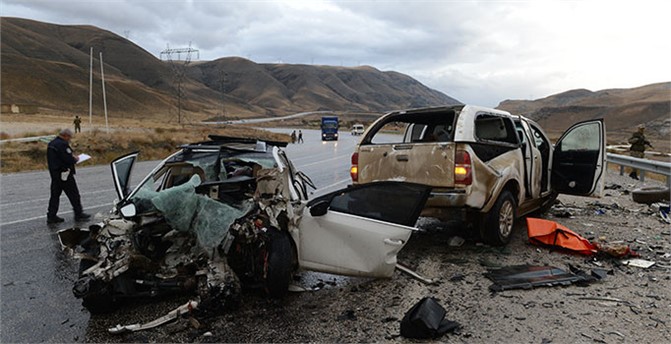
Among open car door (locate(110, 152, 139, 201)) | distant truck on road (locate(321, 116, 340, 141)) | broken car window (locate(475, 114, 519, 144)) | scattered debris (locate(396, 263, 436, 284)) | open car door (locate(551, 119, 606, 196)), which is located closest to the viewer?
scattered debris (locate(396, 263, 436, 284))

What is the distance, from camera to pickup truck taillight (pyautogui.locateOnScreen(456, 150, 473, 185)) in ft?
17.4

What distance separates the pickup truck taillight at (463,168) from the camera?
209 inches

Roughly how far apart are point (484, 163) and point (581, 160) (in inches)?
105

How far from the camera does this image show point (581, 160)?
23.5 feet

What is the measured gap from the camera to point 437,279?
4844mm

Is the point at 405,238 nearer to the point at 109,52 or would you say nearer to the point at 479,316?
the point at 479,316

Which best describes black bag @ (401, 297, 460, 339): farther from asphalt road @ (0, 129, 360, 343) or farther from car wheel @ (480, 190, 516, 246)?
asphalt road @ (0, 129, 360, 343)

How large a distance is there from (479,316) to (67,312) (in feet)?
12.4

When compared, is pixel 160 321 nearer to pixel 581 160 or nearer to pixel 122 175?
pixel 122 175

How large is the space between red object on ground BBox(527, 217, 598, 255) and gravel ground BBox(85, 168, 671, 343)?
0.42 feet

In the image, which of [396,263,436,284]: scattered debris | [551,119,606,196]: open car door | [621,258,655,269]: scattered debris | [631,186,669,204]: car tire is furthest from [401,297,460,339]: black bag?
[631,186,669,204]: car tire

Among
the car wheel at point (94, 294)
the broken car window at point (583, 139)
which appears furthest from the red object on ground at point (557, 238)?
the car wheel at point (94, 294)

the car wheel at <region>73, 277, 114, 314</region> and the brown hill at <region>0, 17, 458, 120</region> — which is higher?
the brown hill at <region>0, 17, 458, 120</region>

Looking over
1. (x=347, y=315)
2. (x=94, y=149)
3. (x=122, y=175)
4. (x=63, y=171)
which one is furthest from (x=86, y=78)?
(x=347, y=315)
